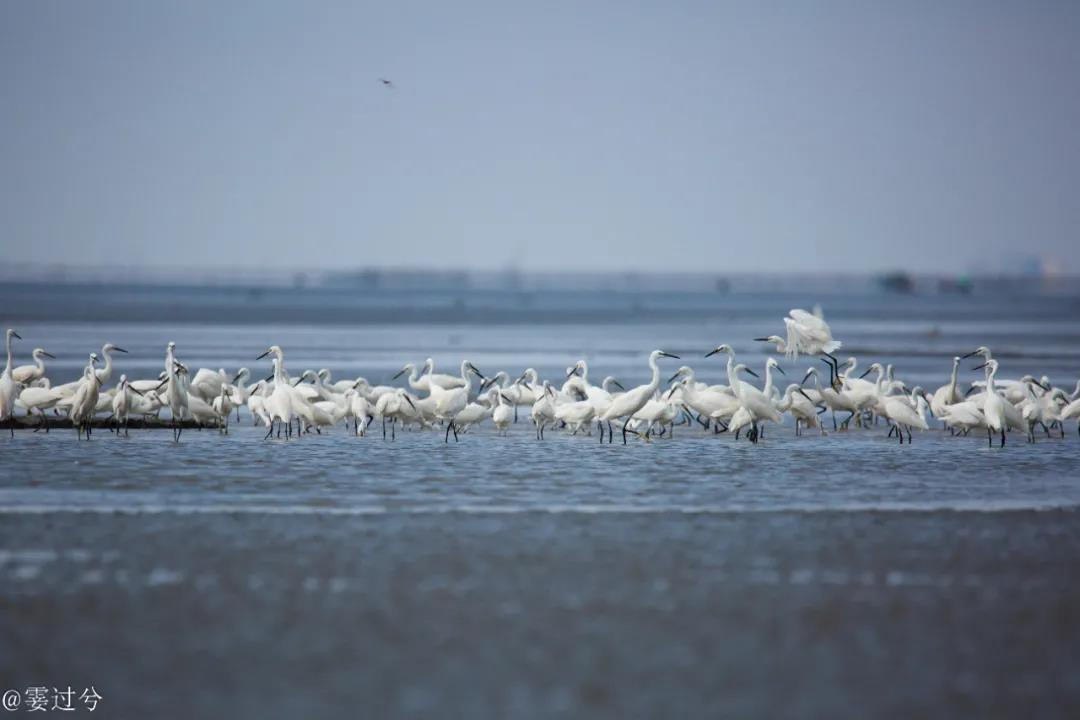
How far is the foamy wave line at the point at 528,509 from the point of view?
517 inches

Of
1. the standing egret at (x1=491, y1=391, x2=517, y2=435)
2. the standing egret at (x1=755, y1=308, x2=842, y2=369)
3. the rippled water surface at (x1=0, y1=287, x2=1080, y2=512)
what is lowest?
the rippled water surface at (x1=0, y1=287, x2=1080, y2=512)

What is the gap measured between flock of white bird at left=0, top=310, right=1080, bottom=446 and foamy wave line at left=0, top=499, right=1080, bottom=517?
490 cm

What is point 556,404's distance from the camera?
802 inches

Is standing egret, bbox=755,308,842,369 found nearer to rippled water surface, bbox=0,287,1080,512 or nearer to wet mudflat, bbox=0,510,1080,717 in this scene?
rippled water surface, bbox=0,287,1080,512

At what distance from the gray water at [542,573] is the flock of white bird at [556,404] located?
14.6 inches

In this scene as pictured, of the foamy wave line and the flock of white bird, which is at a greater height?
the flock of white bird

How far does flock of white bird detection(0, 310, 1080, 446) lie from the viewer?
19.0 m

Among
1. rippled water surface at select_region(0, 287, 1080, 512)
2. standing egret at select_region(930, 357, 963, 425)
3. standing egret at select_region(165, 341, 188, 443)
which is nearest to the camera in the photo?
rippled water surface at select_region(0, 287, 1080, 512)

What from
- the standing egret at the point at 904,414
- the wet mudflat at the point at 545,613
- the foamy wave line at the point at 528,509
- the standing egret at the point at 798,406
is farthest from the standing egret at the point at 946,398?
the wet mudflat at the point at 545,613

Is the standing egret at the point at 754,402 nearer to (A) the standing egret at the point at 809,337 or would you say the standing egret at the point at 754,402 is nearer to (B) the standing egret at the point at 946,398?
(A) the standing egret at the point at 809,337

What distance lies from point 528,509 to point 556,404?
6991 mm

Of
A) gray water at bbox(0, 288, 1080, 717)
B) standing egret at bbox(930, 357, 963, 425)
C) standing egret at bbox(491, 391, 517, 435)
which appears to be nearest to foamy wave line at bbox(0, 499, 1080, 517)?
gray water at bbox(0, 288, 1080, 717)

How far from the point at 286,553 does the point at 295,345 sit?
31.5 m

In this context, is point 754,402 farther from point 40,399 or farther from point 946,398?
point 40,399
